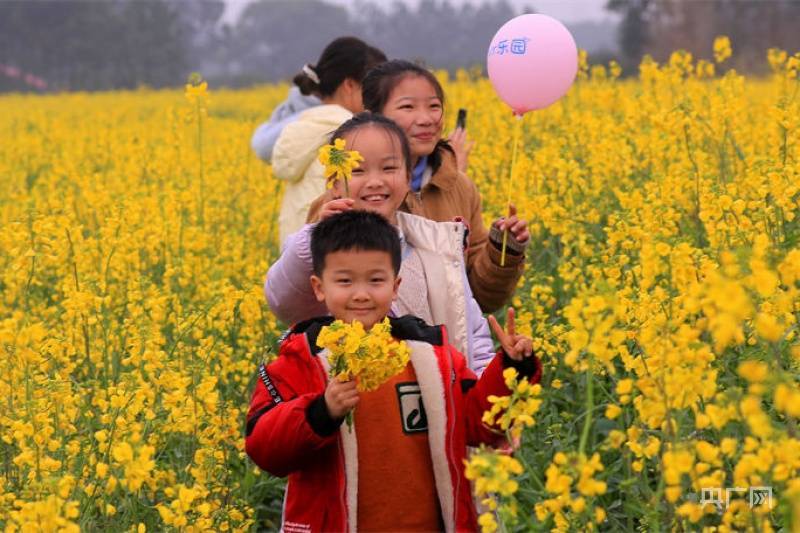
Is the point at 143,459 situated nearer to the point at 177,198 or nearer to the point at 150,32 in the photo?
the point at 177,198

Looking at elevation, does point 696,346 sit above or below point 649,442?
above

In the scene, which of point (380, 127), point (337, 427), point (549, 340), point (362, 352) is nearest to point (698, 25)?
point (549, 340)

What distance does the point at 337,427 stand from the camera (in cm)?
229

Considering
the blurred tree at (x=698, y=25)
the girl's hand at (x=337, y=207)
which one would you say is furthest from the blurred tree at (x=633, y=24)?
the girl's hand at (x=337, y=207)

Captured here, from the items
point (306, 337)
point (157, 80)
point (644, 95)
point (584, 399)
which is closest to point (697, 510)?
point (306, 337)

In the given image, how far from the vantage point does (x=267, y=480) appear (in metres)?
3.71

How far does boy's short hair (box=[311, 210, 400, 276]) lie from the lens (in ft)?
8.18

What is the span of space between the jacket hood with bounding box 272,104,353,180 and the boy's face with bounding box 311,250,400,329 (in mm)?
2120

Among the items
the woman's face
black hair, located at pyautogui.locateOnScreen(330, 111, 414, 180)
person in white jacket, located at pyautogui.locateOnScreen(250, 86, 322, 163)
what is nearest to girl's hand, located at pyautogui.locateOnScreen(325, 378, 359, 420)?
black hair, located at pyautogui.locateOnScreen(330, 111, 414, 180)

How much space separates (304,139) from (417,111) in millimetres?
1222

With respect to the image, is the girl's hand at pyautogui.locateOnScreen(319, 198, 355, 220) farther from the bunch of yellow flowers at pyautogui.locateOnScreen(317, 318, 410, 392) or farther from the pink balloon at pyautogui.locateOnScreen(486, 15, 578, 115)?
the pink balloon at pyautogui.locateOnScreen(486, 15, 578, 115)

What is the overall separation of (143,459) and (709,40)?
3569cm

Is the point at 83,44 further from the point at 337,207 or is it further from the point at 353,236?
the point at 353,236

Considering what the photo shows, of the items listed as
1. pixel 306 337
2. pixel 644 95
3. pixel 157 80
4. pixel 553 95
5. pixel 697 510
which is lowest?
pixel 697 510
